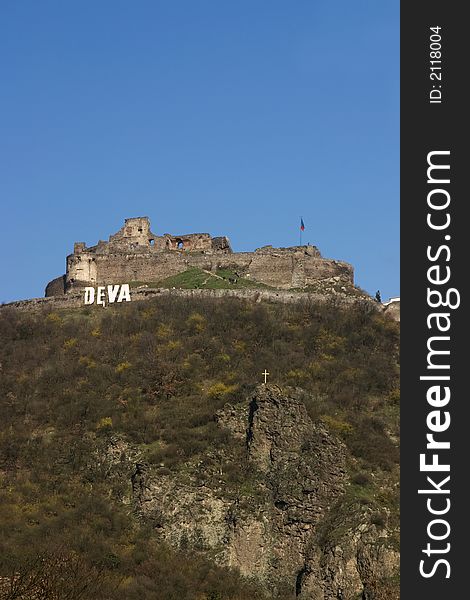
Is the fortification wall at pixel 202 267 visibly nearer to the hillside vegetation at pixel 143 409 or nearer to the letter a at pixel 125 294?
the letter a at pixel 125 294

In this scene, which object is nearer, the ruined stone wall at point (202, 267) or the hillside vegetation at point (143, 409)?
the hillside vegetation at point (143, 409)

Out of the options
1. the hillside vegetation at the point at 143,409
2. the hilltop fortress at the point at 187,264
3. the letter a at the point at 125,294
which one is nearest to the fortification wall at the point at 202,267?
the hilltop fortress at the point at 187,264

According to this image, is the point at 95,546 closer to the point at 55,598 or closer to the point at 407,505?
the point at 55,598

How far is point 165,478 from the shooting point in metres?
54.8

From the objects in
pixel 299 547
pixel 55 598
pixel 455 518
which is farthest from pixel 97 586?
pixel 455 518

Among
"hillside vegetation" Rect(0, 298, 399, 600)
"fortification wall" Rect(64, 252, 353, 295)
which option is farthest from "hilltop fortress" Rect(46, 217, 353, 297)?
"hillside vegetation" Rect(0, 298, 399, 600)

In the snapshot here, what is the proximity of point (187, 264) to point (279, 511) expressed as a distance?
108 ft

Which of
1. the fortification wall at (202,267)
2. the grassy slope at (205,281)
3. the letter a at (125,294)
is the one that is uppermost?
the fortification wall at (202,267)

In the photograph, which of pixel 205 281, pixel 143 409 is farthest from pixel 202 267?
pixel 143 409

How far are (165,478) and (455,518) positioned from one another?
21860 millimetres

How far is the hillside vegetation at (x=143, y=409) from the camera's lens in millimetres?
49781

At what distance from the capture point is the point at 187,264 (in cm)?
8394

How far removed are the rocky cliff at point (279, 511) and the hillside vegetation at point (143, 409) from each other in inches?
31.0

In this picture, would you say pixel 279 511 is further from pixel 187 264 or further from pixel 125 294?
pixel 187 264
